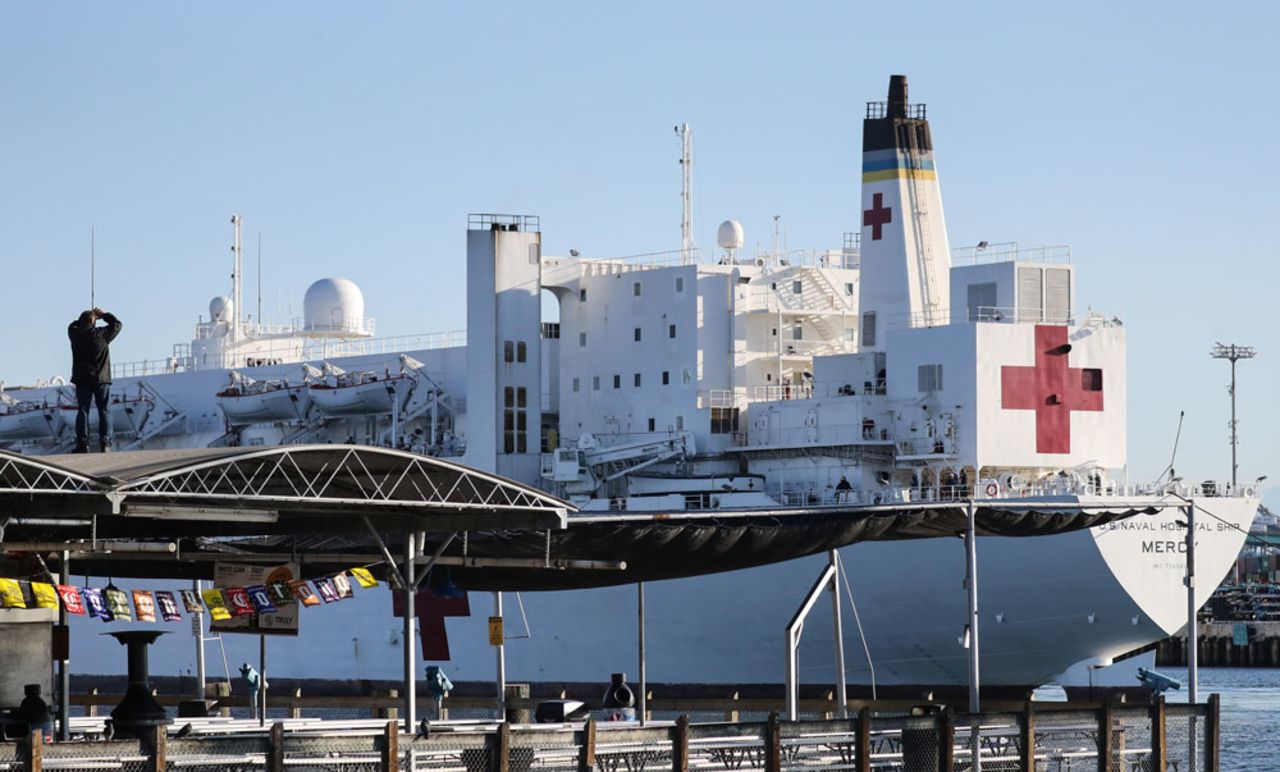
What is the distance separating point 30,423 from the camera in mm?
52219

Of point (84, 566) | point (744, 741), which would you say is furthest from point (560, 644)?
point (744, 741)

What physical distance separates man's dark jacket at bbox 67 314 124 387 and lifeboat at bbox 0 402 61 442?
98.4 ft

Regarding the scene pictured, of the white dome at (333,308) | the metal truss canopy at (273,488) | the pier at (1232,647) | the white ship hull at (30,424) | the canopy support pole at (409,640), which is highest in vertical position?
the white dome at (333,308)

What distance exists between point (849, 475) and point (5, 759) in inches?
957

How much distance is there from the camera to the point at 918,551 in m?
35.0

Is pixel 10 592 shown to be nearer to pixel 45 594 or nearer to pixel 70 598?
pixel 45 594

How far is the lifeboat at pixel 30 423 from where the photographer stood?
51812 millimetres

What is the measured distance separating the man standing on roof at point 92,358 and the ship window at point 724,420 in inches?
710

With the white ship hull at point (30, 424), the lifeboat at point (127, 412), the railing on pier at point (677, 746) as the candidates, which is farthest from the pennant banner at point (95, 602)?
the white ship hull at point (30, 424)

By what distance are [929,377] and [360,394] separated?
1364 centimetres

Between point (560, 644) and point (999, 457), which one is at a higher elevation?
point (999, 457)

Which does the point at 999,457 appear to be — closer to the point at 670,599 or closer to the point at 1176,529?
the point at 1176,529

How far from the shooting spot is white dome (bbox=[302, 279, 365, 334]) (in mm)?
52781

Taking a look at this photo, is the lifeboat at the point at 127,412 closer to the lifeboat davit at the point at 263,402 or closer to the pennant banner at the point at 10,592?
the lifeboat davit at the point at 263,402
